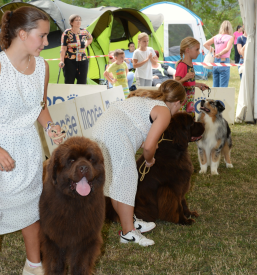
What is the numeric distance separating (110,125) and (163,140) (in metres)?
0.82

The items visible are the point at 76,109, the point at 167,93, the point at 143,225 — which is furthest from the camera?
the point at 76,109

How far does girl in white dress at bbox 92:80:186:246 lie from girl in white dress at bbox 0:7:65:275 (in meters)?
0.75

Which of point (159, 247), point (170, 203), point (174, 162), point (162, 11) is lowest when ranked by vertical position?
point (159, 247)

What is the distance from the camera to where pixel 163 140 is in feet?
11.5

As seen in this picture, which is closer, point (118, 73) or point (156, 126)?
point (156, 126)

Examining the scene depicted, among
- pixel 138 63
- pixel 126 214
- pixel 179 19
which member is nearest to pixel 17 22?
pixel 126 214

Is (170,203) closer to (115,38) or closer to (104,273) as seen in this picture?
(104,273)

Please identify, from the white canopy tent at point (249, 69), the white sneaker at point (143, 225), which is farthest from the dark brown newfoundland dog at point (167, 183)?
the white canopy tent at point (249, 69)

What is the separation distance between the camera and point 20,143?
211 cm

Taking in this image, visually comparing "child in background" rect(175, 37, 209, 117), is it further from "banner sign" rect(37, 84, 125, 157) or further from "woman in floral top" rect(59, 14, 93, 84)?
"woman in floral top" rect(59, 14, 93, 84)

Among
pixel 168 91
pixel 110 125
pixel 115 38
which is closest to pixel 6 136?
pixel 110 125

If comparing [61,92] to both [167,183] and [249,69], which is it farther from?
[249,69]

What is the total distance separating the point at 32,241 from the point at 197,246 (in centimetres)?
155

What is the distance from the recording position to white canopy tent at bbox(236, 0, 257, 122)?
26.3 ft
